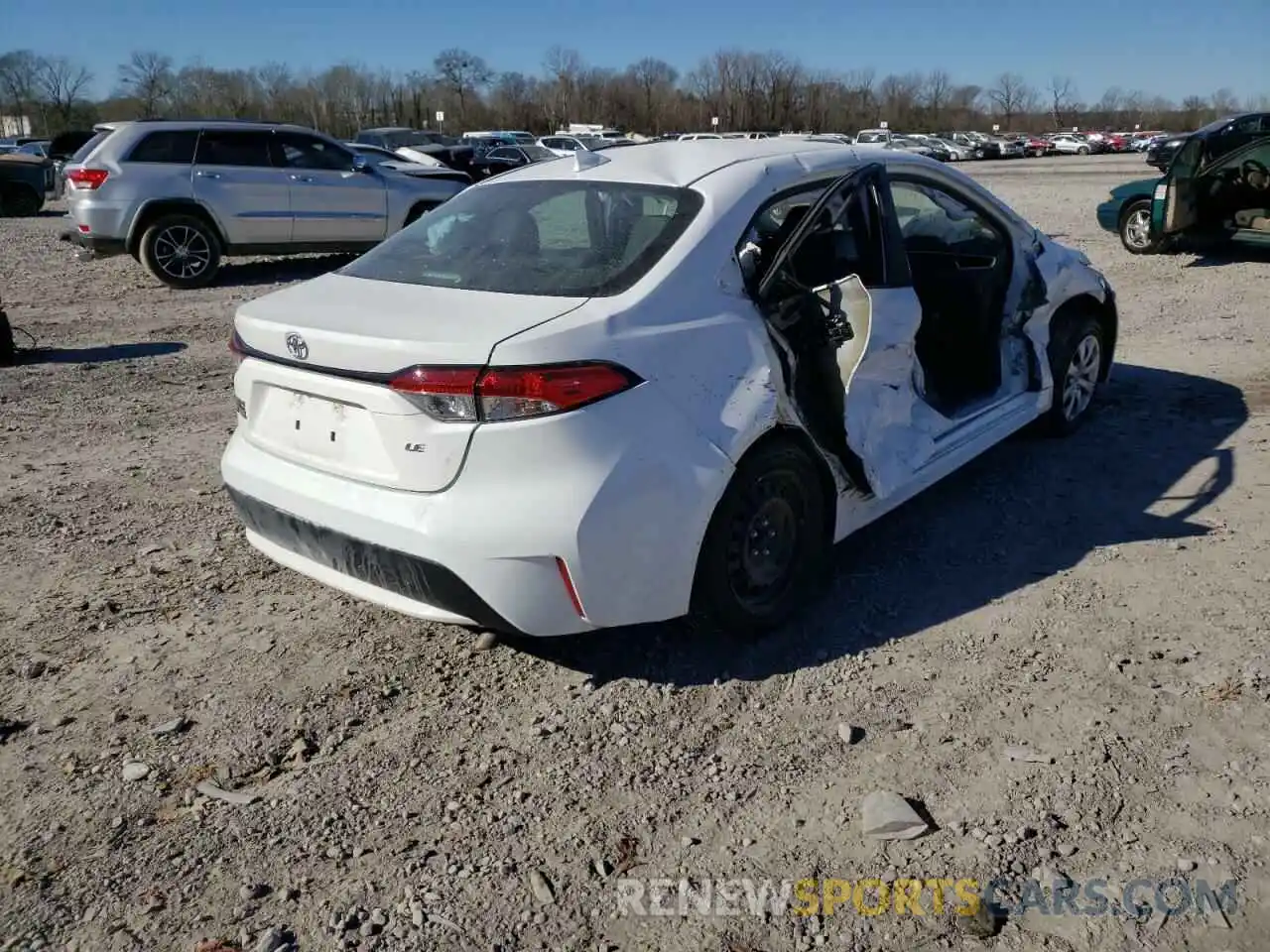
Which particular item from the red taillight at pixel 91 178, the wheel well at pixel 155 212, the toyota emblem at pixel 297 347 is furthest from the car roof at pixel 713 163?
the red taillight at pixel 91 178

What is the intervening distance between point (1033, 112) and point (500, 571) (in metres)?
141

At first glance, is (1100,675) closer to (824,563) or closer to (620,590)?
(824,563)

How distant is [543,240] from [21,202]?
22.6 meters

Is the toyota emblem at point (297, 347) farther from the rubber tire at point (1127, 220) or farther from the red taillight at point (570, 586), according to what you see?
the rubber tire at point (1127, 220)

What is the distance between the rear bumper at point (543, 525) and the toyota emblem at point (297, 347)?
0.37 metres

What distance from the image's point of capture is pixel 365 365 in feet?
9.67

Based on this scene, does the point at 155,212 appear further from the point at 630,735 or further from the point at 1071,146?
the point at 1071,146

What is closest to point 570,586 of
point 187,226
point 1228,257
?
point 187,226

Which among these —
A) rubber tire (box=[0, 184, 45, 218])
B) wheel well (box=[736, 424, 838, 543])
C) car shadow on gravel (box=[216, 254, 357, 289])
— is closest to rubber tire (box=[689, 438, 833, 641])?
wheel well (box=[736, 424, 838, 543])

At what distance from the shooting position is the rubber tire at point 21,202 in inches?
846

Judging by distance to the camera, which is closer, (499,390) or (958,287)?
(499,390)

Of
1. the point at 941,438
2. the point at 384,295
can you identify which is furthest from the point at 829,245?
the point at 384,295

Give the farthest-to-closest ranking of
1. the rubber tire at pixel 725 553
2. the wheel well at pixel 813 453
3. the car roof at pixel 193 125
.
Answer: the car roof at pixel 193 125, the wheel well at pixel 813 453, the rubber tire at pixel 725 553

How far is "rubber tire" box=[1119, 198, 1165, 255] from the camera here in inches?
492
